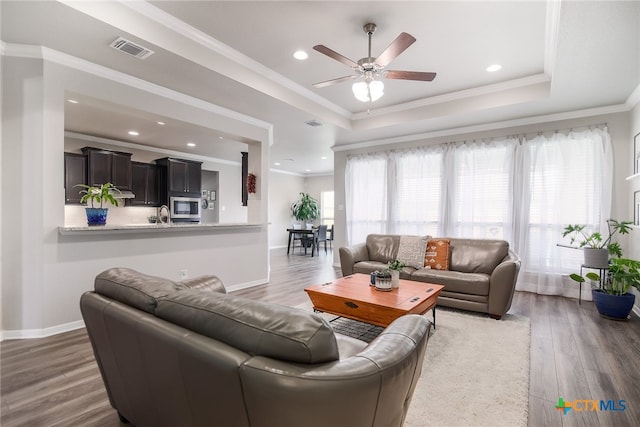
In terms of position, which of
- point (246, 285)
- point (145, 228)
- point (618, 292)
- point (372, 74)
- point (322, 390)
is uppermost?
point (372, 74)

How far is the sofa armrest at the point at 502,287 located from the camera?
3248mm

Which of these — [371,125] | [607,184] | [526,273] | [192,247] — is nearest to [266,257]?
[192,247]

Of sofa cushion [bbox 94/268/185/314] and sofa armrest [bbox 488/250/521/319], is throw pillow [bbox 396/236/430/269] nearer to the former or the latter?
sofa armrest [bbox 488/250/521/319]

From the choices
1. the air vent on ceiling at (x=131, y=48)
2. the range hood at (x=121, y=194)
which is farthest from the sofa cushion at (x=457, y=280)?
the range hood at (x=121, y=194)

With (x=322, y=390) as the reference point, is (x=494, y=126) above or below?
above

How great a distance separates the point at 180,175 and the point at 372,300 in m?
5.97

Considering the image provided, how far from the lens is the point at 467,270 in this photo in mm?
3988

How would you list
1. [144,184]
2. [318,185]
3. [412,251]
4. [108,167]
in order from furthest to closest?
[318,185] < [144,184] < [108,167] < [412,251]

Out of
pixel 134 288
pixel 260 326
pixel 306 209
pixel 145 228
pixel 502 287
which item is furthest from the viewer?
pixel 306 209

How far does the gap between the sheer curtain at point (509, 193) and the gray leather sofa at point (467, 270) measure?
1.10 meters

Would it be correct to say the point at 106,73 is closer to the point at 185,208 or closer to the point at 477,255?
the point at 185,208

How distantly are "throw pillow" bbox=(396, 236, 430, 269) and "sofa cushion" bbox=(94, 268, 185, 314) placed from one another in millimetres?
3313

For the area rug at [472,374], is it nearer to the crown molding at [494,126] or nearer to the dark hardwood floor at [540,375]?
the dark hardwood floor at [540,375]

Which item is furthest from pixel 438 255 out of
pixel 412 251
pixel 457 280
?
pixel 457 280
